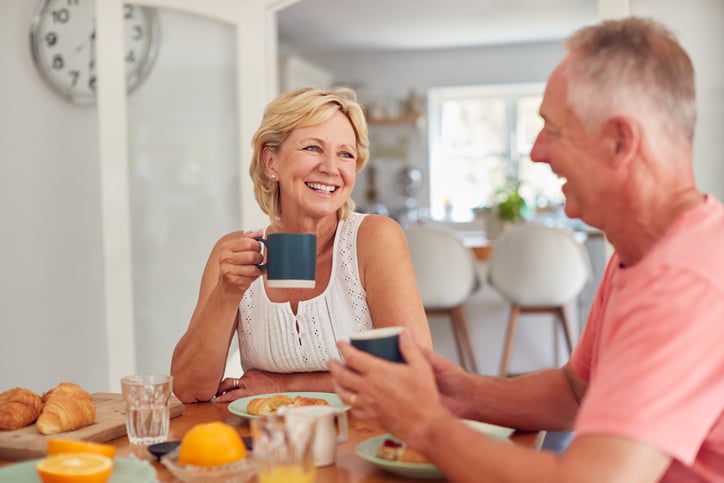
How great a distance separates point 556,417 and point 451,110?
8115 millimetres

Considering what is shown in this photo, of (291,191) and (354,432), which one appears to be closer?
(354,432)

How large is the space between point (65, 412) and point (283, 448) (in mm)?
532

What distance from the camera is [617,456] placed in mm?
899

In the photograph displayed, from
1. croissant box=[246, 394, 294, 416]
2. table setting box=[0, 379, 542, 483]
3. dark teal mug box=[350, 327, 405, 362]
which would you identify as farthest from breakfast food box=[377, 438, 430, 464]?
croissant box=[246, 394, 294, 416]

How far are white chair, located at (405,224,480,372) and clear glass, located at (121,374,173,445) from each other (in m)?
3.65

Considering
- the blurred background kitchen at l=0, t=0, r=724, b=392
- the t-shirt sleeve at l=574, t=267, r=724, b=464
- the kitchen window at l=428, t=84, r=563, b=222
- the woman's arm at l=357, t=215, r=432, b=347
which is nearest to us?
the t-shirt sleeve at l=574, t=267, r=724, b=464

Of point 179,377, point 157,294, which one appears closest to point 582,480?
point 179,377

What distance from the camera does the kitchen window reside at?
9117 mm

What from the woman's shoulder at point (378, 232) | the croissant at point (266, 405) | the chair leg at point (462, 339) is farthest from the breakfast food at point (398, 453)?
the chair leg at point (462, 339)

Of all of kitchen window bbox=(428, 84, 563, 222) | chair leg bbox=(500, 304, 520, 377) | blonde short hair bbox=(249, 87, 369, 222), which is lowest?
chair leg bbox=(500, 304, 520, 377)

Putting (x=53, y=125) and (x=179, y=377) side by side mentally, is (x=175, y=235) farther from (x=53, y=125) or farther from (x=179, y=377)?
(x=179, y=377)

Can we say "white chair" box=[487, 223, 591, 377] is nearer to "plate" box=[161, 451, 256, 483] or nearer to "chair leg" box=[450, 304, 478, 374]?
"chair leg" box=[450, 304, 478, 374]

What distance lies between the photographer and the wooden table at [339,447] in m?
1.14

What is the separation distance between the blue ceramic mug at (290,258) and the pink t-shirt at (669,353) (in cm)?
59
